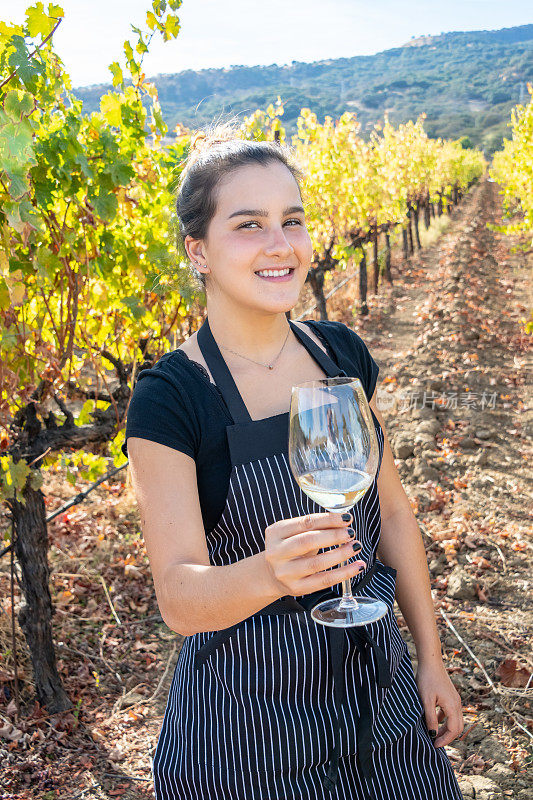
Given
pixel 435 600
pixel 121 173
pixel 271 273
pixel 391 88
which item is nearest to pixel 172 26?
pixel 121 173

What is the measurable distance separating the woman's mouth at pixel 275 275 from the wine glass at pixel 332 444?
50 centimetres

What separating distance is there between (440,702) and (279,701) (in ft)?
1.51

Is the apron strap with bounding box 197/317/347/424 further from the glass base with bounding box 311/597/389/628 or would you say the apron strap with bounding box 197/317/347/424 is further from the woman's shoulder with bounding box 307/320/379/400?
the glass base with bounding box 311/597/389/628

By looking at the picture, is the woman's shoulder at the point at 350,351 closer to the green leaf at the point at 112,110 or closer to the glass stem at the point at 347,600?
the glass stem at the point at 347,600

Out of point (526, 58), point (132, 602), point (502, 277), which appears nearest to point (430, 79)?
point (526, 58)

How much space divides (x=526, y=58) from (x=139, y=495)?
201 m

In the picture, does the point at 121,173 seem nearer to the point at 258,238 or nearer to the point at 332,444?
the point at 258,238

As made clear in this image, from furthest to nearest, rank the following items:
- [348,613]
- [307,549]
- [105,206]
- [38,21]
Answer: [105,206]
[38,21]
[348,613]
[307,549]

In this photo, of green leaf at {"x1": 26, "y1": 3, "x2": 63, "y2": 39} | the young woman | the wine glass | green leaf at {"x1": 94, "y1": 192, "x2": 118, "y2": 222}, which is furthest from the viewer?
green leaf at {"x1": 94, "y1": 192, "x2": 118, "y2": 222}

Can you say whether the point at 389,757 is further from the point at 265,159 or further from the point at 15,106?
the point at 15,106

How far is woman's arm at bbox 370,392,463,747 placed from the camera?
170 centimetres

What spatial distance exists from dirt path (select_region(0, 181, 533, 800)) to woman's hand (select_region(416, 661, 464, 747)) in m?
1.04

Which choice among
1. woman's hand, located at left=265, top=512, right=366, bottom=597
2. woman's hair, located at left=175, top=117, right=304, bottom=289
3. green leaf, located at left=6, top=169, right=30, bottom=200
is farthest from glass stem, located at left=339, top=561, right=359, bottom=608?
green leaf, located at left=6, top=169, right=30, bottom=200

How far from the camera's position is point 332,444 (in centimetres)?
110
